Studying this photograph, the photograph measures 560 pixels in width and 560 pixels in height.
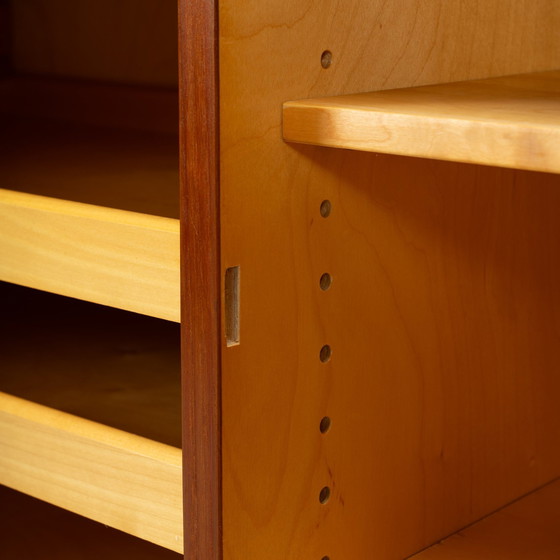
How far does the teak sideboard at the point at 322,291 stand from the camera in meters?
0.57

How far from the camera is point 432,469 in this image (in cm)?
75

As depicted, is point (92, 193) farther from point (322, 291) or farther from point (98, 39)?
point (98, 39)

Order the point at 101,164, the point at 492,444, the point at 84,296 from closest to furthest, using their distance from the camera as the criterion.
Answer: the point at 84,296
the point at 492,444
the point at 101,164

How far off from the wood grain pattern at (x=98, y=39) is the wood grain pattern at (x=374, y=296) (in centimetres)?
56

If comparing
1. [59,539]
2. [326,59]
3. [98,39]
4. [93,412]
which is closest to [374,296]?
[326,59]

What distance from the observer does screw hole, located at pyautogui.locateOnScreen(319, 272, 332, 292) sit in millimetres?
635

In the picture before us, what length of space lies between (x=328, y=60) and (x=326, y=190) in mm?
75

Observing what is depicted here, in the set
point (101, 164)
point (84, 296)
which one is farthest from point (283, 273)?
point (101, 164)

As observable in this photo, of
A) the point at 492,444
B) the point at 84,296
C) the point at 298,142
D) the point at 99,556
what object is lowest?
the point at 99,556

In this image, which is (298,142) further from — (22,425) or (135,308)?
(22,425)

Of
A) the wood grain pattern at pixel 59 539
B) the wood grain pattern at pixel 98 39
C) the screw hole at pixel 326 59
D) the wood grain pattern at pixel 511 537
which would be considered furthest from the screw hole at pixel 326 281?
the wood grain pattern at pixel 98 39

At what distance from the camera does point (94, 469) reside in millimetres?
711

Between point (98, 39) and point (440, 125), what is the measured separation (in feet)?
2.75

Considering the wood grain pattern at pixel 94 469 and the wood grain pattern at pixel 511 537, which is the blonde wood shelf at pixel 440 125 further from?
the wood grain pattern at pixel 511 537
